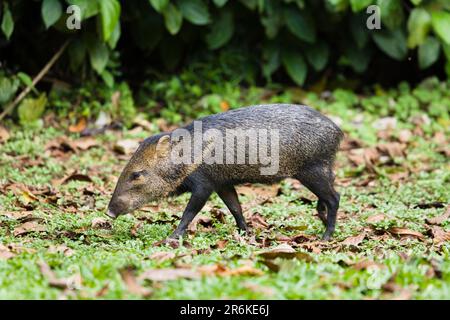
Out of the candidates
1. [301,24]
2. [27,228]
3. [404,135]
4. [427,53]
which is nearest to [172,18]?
[301,24]

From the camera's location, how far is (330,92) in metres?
11.7

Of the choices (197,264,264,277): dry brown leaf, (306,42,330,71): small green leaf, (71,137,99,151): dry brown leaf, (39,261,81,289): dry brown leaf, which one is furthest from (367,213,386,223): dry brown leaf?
(306,42,330,71): small green leaf

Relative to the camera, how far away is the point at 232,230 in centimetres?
666

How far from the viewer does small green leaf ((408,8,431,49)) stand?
1024 centimetres

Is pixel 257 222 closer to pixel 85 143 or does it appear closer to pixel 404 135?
pixel 85 143

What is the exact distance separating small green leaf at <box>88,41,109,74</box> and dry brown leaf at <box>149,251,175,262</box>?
4901 millimetres

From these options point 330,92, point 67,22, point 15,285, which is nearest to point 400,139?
point 330,92

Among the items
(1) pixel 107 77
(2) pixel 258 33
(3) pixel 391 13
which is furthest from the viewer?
(2) pixel 258 33

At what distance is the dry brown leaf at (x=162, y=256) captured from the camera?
4.86 metres

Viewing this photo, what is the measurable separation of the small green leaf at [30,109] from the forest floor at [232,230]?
17cm

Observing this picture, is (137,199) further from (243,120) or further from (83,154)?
(83,154)

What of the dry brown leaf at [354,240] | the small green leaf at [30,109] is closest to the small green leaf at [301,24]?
the small green leaf at [30,109]

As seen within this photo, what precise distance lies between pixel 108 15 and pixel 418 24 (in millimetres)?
3871

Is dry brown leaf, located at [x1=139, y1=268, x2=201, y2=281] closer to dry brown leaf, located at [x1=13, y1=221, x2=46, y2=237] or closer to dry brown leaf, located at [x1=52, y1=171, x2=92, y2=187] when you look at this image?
dry brown leaf, located at [x1=13, y1=221, x2=46, y2=237]
